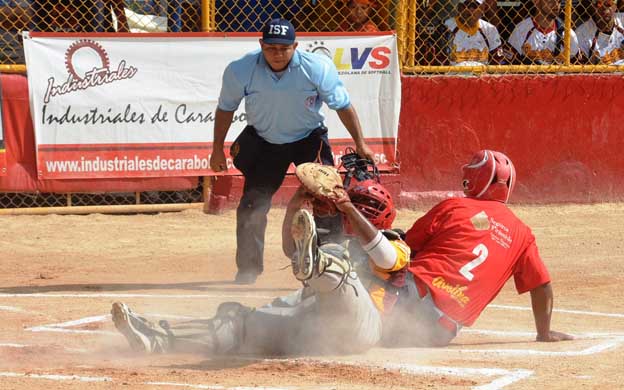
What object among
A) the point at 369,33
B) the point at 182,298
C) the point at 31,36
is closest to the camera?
the point at 182,298

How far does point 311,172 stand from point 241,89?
293 centimetres

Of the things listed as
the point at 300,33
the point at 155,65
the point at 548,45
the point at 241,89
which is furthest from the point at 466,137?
the point at 241,89

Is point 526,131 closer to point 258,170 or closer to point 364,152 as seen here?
point 258,170

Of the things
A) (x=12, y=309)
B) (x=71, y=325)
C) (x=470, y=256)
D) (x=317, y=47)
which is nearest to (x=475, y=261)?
(x=470, y=256)

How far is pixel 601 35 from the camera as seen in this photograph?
12219 mm

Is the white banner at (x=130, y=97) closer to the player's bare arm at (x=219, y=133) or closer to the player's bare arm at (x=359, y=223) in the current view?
the player's bare arm at (x=219, y=133)

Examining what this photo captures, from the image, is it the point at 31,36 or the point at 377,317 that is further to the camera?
the point at 31,36

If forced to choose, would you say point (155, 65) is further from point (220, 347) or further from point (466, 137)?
point (220, 347)

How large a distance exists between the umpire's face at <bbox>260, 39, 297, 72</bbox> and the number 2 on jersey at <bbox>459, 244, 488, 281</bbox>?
2673 millimetres

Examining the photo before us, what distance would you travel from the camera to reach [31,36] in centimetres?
1038

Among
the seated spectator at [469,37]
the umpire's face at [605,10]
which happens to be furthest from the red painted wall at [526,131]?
the umpire's face at [605,10]

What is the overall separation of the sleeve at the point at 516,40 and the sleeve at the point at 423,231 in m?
6.59

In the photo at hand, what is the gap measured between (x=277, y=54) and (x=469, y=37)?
453 cm

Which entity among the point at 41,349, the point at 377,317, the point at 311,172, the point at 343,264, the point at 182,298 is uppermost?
the point at 311,172
